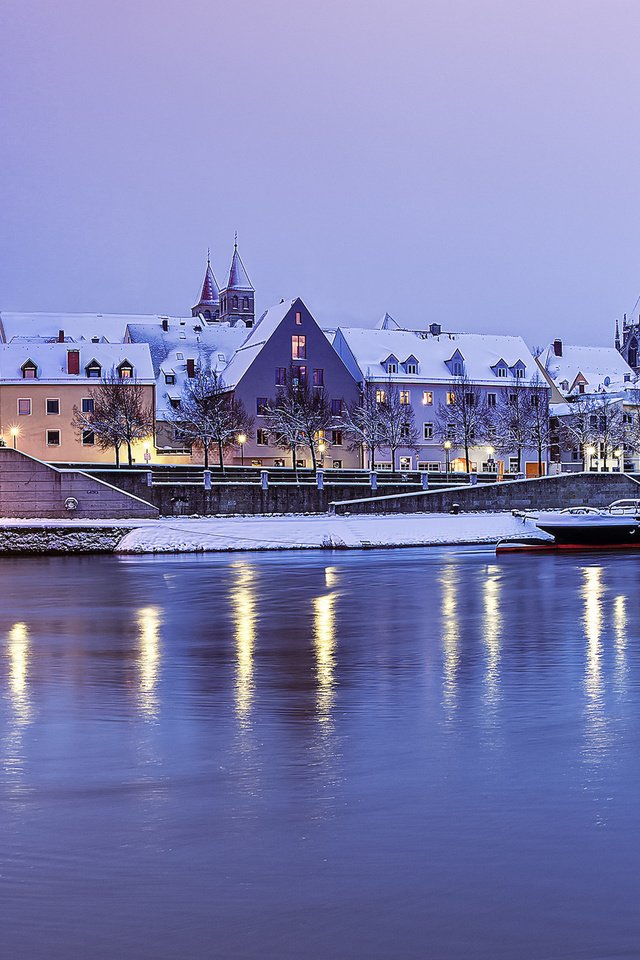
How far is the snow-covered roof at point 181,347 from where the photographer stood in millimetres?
108188

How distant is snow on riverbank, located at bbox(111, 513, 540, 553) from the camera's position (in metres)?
62.0

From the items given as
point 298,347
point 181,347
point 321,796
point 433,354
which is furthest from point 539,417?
point 321,796

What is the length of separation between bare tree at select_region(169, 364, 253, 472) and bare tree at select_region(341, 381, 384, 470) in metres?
8.98

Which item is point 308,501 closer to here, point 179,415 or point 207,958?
point 179,415

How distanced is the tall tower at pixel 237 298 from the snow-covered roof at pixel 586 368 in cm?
4836

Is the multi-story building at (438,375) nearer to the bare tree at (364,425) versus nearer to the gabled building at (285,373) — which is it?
the bare tree at (364,425)

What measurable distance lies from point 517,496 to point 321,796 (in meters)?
65.9

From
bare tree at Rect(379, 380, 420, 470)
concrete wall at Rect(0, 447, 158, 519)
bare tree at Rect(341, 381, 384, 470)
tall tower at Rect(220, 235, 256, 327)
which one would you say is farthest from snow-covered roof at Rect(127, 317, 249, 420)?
tall tower at Rect(220, 235, 256, 327)

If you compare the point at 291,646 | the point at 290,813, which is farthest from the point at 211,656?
the point at 290,813

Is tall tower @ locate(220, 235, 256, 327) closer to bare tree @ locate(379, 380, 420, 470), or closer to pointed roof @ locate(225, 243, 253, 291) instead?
pointed roof @ locate(225, 243, 253, 291)

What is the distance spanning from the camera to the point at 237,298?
172m

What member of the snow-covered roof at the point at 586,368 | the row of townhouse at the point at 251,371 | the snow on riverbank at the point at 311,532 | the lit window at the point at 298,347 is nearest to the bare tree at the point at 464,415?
the row of townhouse at the point at 251,371

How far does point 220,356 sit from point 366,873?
106 meters

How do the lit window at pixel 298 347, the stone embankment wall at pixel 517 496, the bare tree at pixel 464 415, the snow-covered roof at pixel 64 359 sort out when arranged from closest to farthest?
the stone embankment wall at pixel 517 496 < the snow-covered roof at pixel 64 359 < the lit window at pixel 298 347 < the bare tree at pixel 464 415
